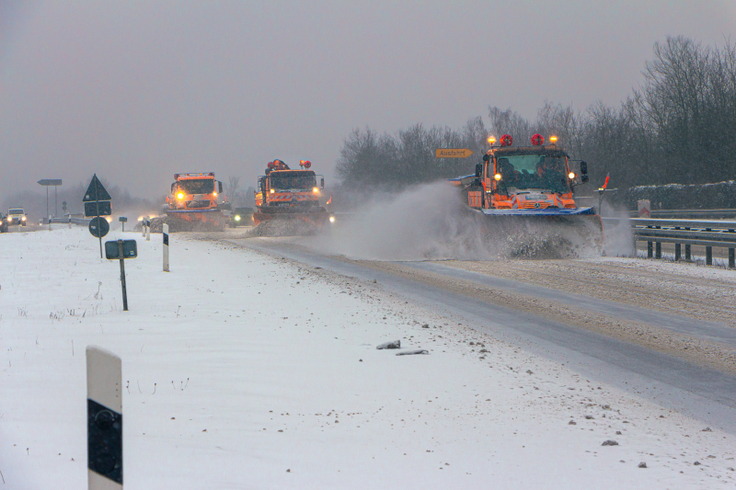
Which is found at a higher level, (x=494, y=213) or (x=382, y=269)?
(x=494, y=213)

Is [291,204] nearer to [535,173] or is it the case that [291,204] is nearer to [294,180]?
[294,180]

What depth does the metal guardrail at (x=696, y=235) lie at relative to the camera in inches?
536

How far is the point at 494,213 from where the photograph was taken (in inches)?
588

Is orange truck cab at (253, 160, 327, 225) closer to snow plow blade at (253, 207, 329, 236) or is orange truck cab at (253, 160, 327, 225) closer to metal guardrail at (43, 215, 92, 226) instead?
snow plow blade at (253, 207, 329, 236)

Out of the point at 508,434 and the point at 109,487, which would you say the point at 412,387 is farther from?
the point at 109,487

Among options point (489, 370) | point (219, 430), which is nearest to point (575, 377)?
point (489, 370)

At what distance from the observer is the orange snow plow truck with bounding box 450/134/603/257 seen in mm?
14914

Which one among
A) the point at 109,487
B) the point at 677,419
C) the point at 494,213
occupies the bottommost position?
the point at 677,419

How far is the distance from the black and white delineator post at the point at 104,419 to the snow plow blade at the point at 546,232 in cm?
1319

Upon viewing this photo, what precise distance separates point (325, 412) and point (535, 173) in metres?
12.9

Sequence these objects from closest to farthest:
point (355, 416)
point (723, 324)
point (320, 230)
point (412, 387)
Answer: point (355, 416)
point (412, 387)
point (723, 324)
point (320, 230)

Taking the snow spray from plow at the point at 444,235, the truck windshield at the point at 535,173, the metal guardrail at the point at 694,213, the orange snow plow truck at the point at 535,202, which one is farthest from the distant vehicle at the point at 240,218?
the truck windshield at the point at 535,173

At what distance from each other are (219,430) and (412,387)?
171 centimetres

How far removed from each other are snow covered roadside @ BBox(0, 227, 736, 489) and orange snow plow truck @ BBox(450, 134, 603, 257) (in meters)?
7.69
